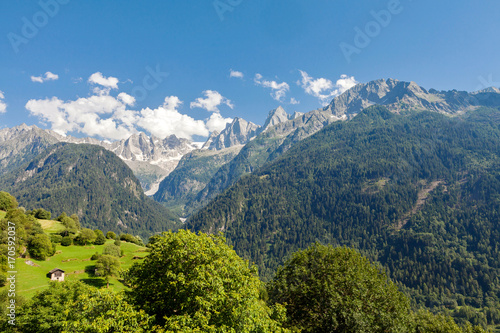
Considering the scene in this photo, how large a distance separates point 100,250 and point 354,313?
8852cm

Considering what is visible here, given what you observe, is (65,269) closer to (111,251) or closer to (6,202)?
(111,251)

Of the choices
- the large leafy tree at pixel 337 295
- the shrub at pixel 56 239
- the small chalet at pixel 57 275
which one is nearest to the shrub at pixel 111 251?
the shrub at pixel 56 239

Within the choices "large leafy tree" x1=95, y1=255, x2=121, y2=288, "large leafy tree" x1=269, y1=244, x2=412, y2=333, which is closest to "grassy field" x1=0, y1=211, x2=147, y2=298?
"large leafy tree" x1=95, y1=255, x2=121, y2=288

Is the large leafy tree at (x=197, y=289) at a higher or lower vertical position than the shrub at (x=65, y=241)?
lower

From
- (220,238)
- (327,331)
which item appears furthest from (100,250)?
(327,331)

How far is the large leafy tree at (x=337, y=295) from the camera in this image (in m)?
32.9

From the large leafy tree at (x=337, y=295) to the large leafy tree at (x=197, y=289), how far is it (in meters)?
10.9

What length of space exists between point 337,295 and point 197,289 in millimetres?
21694

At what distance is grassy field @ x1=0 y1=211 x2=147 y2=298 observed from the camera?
52469 mm

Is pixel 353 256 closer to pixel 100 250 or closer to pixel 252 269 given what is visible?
pixel 252 269

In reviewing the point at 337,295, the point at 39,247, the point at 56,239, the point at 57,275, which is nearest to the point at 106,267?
the point at 57,275

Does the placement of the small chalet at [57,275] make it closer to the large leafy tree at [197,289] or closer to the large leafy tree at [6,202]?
the large leafy tree at [197,289]

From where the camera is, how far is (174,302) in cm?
2455

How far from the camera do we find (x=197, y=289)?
2262cm
